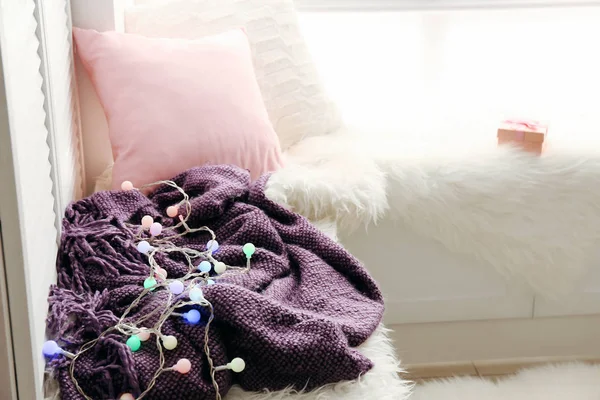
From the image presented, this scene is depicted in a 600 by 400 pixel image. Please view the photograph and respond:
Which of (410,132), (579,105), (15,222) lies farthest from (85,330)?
(579,105)

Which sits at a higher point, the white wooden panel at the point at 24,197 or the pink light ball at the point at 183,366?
the white wooden panel at the point at 24,197

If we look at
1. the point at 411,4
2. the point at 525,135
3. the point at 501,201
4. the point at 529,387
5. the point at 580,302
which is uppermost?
the point at 411,4

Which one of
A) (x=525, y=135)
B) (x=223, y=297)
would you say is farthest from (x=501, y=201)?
(x=223, y=297)

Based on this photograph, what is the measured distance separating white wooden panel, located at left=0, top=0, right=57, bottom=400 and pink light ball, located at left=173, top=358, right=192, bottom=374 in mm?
172

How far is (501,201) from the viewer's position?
1738 mm

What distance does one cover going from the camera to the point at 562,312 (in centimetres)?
186

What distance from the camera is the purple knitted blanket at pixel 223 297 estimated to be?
3.31 ft

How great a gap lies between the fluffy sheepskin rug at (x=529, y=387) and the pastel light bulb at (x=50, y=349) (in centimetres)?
100

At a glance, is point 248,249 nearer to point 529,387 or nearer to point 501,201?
point 501,201

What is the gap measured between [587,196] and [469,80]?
2.49 ft

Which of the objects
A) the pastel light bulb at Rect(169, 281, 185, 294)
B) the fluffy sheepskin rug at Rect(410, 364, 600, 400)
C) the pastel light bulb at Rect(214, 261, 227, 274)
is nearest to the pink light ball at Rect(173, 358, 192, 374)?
the pastel light bulb at Rect(169, 281, 185, 294)

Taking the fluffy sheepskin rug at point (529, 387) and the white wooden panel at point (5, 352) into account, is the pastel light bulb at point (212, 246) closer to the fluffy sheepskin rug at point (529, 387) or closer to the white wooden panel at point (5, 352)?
the white wooden panel at point (5, 352)

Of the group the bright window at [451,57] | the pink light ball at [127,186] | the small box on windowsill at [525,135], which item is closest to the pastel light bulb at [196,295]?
the pink light ball at [127,186]

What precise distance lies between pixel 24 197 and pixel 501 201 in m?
1.14
